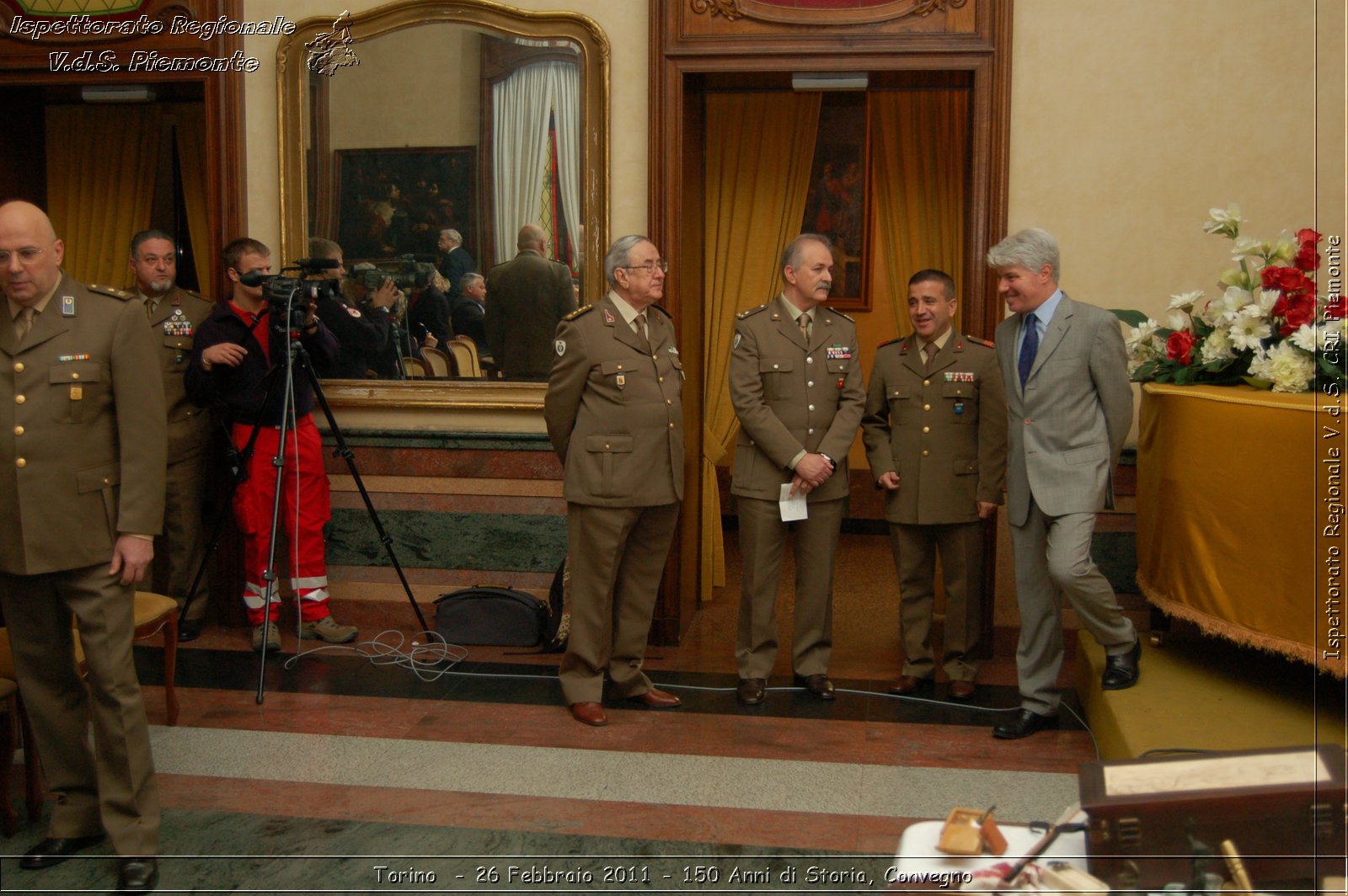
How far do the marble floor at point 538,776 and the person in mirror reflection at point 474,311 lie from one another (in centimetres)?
133

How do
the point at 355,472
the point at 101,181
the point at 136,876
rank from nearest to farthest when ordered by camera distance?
the point at 136,876, the point at 355,472, the point at 101,181

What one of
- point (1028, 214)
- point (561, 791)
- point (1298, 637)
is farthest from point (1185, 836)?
point (1028, 214)

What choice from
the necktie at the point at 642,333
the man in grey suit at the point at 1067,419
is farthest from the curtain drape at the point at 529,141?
the man in grey suit at the point at 1067,419

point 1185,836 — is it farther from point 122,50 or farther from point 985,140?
point 122,50

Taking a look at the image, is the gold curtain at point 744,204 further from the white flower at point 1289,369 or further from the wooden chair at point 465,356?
the white flower at point 1289,369

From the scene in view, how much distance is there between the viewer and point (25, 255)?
278 centimetres

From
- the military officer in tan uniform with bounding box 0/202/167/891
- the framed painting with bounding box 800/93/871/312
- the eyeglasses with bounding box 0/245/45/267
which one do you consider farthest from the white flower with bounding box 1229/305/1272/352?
the framed painting with bounding box 800/93/871/312

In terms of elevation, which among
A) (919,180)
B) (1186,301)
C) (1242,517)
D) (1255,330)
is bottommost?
(1242,517)

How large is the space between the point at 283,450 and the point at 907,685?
250cm

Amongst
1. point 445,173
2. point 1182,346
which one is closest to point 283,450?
point 445,173

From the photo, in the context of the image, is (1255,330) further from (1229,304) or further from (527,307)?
(527,307)

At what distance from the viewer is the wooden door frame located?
15.2ft

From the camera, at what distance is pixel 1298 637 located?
3086mm

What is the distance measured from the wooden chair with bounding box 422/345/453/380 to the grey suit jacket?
2.53m
